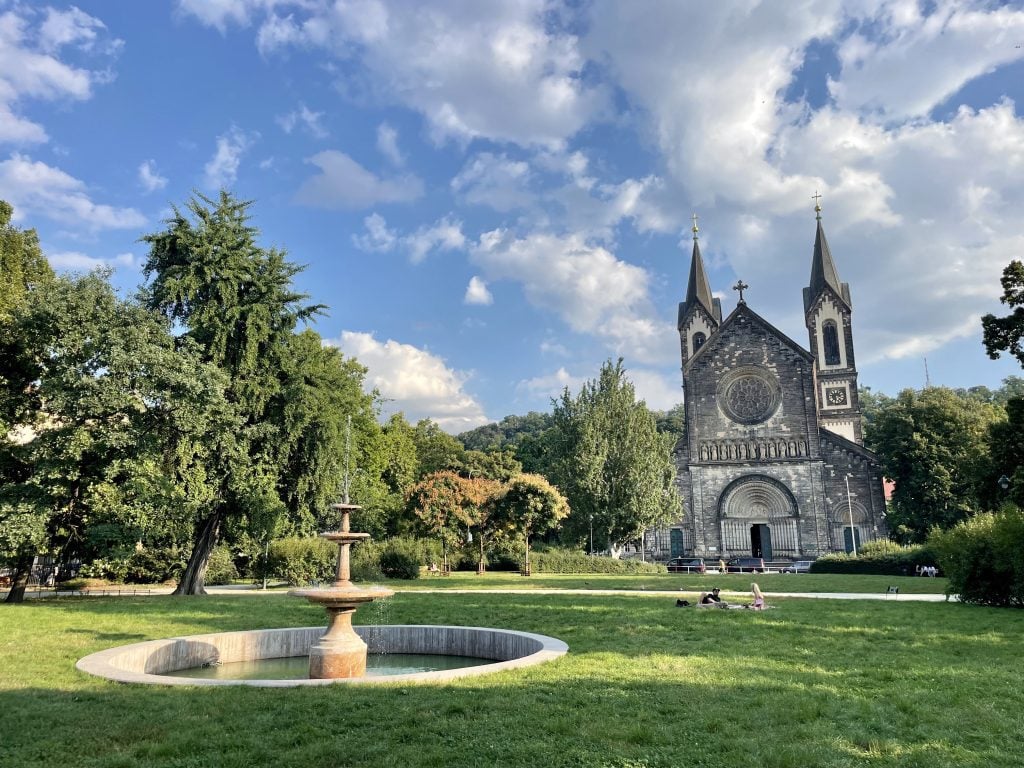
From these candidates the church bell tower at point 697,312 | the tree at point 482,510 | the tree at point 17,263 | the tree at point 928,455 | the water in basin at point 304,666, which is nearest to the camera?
the water in basin at point 304,666

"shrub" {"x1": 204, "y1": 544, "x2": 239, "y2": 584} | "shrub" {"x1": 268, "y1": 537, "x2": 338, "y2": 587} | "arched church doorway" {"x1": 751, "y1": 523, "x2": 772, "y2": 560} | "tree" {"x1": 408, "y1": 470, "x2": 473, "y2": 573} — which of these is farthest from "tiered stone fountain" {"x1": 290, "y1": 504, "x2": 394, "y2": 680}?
"arched church doorway" {"x1": 751, "y1": 523, "x2": 772, "y2": 560}

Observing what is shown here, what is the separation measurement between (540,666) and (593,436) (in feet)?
112

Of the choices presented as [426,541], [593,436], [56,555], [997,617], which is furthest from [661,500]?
[56,555]

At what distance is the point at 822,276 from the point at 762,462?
20.7m

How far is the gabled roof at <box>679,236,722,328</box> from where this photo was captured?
66.2 metres

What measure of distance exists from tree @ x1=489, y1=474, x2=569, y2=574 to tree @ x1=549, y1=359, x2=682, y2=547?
6.96 meters

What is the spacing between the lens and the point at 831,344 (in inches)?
2393

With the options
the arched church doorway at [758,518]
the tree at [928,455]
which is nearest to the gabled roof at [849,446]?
the tree at [928,455]

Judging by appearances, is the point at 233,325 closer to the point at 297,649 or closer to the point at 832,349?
the point at 297,649

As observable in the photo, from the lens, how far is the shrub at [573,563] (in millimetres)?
38031

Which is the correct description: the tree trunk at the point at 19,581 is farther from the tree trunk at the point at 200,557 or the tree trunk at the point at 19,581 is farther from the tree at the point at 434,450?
the tree at the point at 434,450

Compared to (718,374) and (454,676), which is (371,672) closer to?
(454,676)

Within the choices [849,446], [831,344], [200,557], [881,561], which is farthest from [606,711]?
[831,344]

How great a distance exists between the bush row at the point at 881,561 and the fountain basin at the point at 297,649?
28650mm
